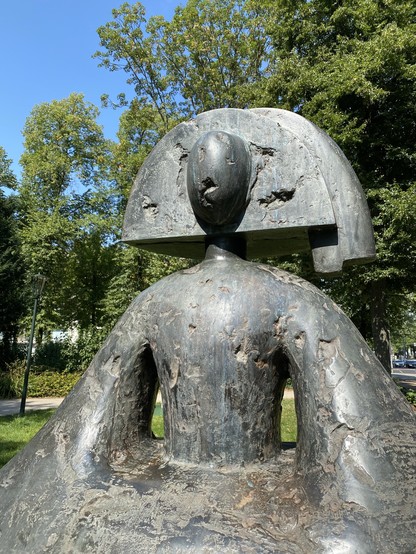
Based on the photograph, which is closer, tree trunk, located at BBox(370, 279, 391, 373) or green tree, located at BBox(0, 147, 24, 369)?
tree trunk, located at BBox(370, 279, 391, 373)

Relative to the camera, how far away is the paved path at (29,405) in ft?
41.4

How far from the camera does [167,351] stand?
183 cm

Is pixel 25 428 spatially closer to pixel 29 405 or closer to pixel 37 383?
pixel 29 405

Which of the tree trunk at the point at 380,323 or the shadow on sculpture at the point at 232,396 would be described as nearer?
the shadow on sculpture at the point at 232,396

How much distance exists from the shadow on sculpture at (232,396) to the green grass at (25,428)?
485 cm

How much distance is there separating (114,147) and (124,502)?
17.9 m

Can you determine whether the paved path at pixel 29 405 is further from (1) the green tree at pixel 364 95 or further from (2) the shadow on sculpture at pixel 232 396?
(2) the shadow on sculpture at pixel 232 396

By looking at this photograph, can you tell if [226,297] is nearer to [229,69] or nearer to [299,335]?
[299,335]

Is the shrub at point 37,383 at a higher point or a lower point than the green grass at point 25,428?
higher

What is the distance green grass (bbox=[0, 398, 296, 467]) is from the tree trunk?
8.76 ft

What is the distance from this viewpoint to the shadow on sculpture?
4.70ft

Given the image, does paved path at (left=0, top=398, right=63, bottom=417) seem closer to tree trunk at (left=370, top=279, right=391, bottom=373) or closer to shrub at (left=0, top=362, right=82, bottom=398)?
shrub at (left=0, top=362, right=82, bottom=398)

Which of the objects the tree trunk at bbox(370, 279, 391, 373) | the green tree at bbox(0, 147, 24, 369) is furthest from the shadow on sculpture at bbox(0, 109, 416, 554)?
the green tree at bbox(0, 147, 24, 369)

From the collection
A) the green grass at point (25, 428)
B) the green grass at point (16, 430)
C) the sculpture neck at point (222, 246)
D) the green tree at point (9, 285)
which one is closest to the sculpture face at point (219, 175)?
the sculpture neck at point (222, 246)
